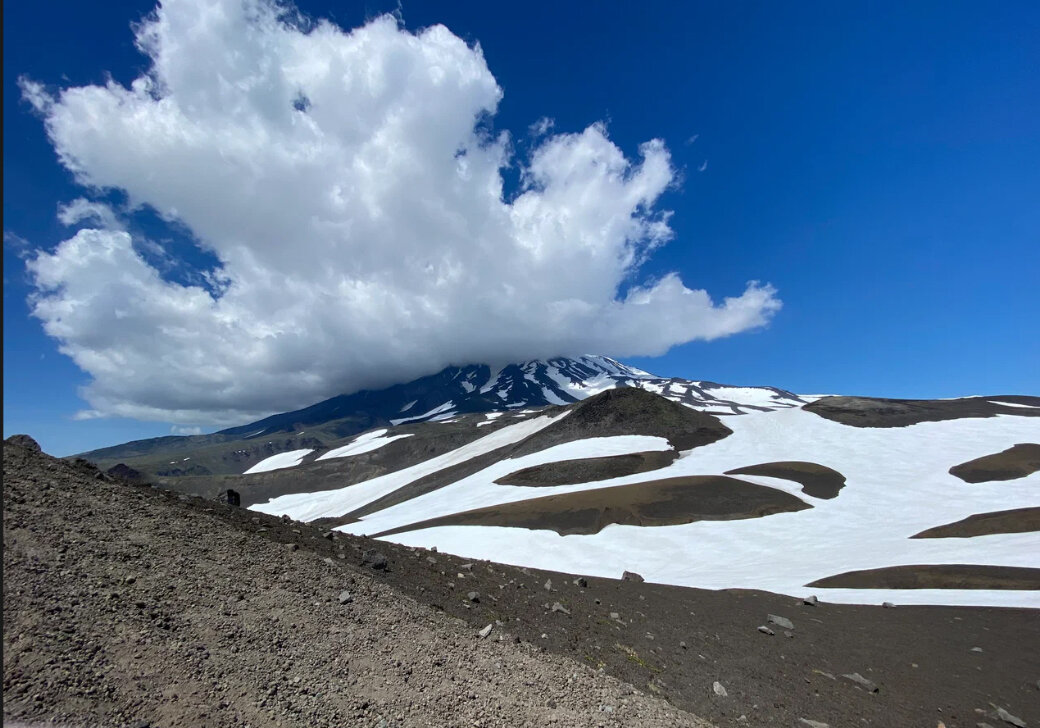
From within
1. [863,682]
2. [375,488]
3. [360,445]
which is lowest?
[863,682]

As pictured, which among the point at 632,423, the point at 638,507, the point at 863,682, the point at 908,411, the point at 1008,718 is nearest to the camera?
the point at 1008,718

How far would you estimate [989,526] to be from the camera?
31.8m

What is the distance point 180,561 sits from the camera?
899 centimetres

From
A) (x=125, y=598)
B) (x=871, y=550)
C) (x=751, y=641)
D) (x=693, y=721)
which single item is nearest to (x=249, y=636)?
(x=125, y=598)

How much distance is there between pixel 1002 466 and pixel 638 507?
41.7 meters

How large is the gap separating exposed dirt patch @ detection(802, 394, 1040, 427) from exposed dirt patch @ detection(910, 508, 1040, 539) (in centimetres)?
4531

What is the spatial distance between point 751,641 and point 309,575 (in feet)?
43.6

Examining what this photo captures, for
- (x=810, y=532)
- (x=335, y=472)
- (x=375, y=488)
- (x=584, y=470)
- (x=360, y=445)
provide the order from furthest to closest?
(x=360, y=445) → (x=335, y=472) → (x=375, y=488) → (x=584, y=470) → (x=810, y=532)

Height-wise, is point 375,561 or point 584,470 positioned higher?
point 584,470

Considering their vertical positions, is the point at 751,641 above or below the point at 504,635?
below

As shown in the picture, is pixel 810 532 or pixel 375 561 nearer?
pixel 375 561

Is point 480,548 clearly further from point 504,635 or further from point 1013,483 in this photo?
point 1013,483

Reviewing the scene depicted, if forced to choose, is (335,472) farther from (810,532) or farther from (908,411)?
(908,411)

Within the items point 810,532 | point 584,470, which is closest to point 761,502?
point 810,532
